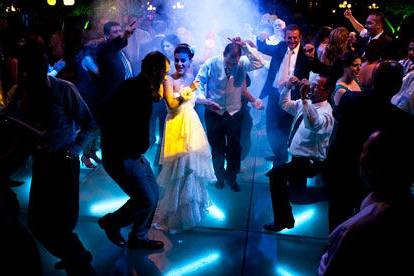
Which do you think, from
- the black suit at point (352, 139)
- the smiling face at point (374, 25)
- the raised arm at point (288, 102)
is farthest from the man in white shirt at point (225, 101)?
the smiling face at point (374, 25)

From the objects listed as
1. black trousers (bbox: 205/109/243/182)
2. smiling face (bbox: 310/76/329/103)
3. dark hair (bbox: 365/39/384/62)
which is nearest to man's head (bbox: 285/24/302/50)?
dark hair (bbox: 365/39/384/62)

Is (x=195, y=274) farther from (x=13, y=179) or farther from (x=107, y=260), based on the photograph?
(x=13, y=179)

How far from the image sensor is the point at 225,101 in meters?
5.48

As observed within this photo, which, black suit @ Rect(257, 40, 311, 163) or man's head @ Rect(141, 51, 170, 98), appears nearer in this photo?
man's head @ Rect(141, 51, 170, 98)

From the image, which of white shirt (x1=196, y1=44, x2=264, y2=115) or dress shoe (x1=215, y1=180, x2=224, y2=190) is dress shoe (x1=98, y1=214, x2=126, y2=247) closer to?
dress shoe (x1=215, y1=180, x2=224, y2=190)

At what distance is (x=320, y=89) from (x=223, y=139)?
5.42 feet

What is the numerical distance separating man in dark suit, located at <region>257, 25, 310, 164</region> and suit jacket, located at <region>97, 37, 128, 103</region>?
2286 millimetres

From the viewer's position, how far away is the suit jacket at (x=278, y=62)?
20.3ft

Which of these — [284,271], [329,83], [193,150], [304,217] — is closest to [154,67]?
[193,150]

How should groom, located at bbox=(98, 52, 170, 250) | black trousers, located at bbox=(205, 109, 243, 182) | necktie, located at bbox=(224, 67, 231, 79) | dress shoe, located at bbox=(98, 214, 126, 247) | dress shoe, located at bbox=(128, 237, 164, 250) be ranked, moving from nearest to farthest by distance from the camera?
1. groom, located at bbox=(98, 52, 170, 250)
2. dress shoe, located at bbox=(98, 214, 126, 247)
3. dress shoe, located at bbox=(128, 237, 164, 250)
4. necktie, located at bbox=(224, 67, 231, 79)
5. black trousers, located at bbox=(205, 109, 243, 182)

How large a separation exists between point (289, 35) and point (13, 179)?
15.1 feet

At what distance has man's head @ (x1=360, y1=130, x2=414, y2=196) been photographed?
6.47 feet

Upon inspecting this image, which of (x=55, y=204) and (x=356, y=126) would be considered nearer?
(x=55, y=204)

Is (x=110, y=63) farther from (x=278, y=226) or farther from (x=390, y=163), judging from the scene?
(x=390, y=163)
